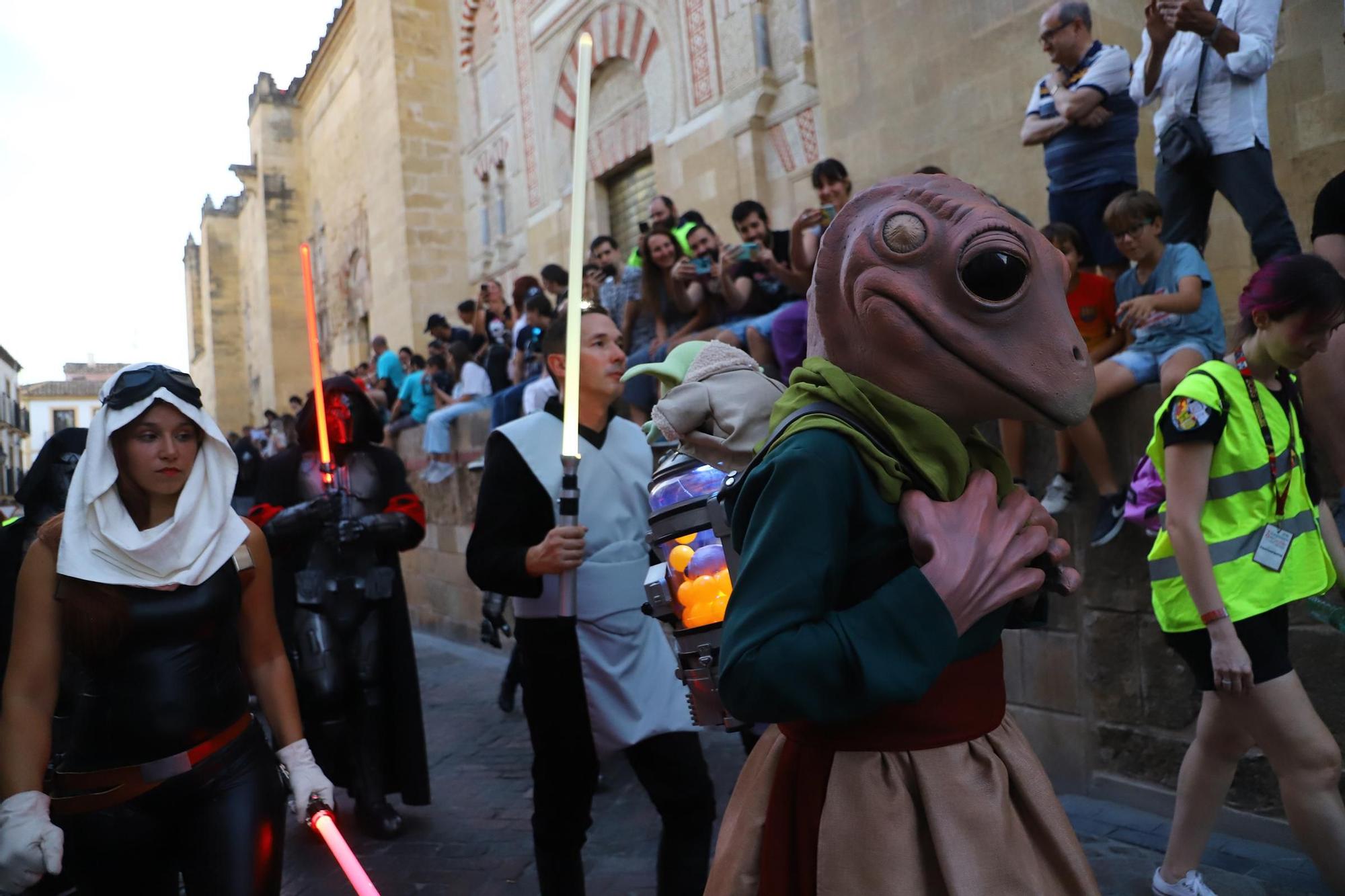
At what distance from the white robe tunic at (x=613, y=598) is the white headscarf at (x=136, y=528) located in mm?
901

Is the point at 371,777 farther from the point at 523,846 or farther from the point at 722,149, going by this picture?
the point at 722,149

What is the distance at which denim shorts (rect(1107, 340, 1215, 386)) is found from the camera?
390 cm

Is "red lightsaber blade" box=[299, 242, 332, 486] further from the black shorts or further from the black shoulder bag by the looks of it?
the black shoulder bag

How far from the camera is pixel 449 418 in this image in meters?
9.84

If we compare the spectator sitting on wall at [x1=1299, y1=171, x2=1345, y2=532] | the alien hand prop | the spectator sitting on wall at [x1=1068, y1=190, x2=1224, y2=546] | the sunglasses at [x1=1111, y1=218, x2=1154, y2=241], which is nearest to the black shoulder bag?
the spectator sitting on wall at [x1=1068, y1=190, x2=1224, y2=546]

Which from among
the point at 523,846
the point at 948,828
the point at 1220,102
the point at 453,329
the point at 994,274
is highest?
the point at 453,329

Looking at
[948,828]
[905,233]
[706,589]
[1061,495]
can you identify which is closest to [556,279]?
[1061,495]

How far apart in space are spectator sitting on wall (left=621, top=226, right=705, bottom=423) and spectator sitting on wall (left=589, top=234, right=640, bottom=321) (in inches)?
9.0

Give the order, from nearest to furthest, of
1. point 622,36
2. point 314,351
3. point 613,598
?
point 613,598, point 314,351, point 622,36

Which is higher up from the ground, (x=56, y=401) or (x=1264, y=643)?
(x=56, y=401)

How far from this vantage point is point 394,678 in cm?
479

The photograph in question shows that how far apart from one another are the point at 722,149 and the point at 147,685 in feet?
28.7

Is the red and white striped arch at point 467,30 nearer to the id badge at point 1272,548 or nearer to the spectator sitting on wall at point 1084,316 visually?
the spectator sitting on wall at point 1084,316

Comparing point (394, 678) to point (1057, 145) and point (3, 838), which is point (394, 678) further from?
point (1057, 145)
